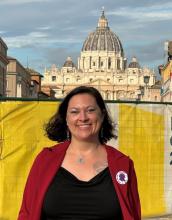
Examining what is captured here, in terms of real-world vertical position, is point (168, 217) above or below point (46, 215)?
below

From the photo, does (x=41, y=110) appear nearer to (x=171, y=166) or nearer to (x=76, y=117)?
(x=171, y=166)

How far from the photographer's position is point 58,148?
3.47 m

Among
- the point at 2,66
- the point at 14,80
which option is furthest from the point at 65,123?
the point at 14,80

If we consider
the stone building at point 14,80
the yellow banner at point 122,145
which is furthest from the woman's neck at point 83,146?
the stone building at point 14,80

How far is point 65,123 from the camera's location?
3.69 meters

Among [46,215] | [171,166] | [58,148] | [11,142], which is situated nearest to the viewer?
[46,215]

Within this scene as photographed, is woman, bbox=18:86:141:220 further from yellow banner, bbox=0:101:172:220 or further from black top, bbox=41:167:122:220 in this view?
yellow banner, bbox=0:101:172:220

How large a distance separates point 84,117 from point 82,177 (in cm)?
34

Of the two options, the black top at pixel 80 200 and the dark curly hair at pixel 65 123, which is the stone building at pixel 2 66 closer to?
the dark curly hair at pixel 65 123

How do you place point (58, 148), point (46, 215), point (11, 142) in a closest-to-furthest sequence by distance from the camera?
1. point (46, 215)
2. point (58, 148)
3. point (11, 142)

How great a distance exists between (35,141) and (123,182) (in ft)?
13.9

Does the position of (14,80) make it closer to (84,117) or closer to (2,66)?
(2,66)

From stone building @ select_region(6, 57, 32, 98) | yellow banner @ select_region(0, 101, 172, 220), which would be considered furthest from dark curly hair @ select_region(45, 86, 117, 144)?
stone building @ select_region(6, 57, 32, 98)

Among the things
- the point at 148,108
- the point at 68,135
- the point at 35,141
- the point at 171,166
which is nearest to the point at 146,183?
the point at 171,166
